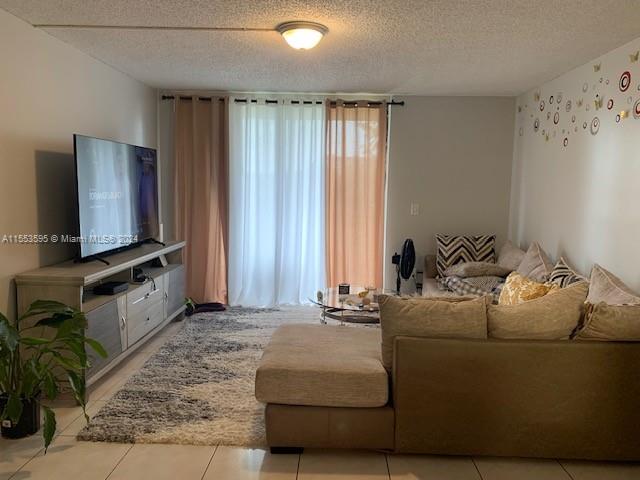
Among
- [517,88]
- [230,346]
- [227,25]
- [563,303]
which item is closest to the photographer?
[563,303]

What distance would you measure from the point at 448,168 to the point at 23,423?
15.0 feet

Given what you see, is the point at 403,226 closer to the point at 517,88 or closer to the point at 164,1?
the point at 517,88

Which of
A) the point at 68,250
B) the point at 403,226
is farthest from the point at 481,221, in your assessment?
the point at 68,250

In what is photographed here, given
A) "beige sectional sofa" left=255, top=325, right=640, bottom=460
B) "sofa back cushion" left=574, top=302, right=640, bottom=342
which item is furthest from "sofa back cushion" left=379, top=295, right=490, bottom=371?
"sofa back cushion" left=574, top=302, right=640, bottom=342

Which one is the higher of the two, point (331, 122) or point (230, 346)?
point (331, 122)

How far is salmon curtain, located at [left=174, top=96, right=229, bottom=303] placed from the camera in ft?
18.7

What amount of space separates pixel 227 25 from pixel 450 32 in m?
1.38

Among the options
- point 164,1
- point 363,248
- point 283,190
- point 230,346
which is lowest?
point 230,346

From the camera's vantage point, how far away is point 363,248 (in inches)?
232

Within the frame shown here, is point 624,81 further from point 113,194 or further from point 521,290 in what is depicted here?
point 113,194

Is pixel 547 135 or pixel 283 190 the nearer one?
pixel 547 135

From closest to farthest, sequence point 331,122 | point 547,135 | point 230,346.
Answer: point 230,346 < point 547,135 < point 331,122

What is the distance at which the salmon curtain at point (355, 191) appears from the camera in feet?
18.8

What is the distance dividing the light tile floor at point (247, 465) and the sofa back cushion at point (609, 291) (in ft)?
2.85
